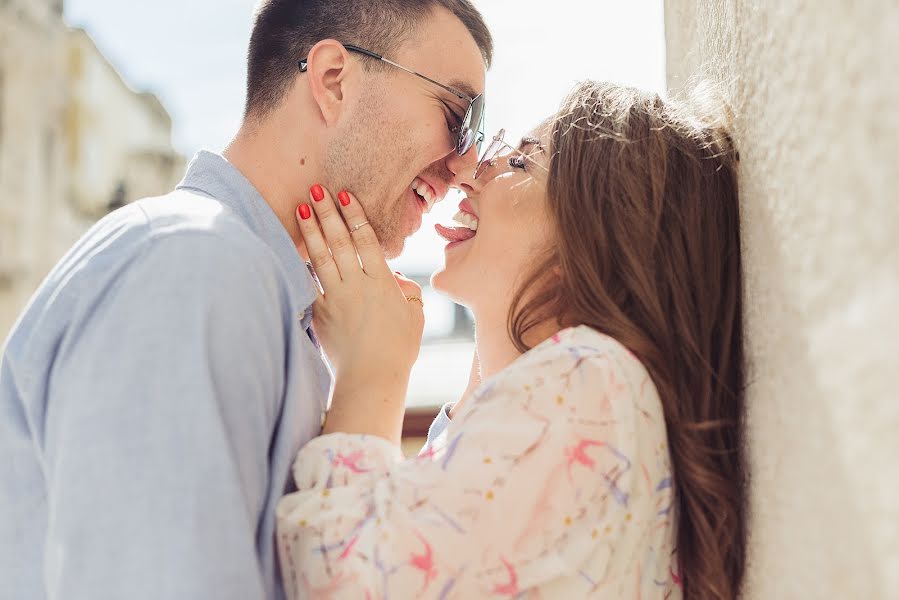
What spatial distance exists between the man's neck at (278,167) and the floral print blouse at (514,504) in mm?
845

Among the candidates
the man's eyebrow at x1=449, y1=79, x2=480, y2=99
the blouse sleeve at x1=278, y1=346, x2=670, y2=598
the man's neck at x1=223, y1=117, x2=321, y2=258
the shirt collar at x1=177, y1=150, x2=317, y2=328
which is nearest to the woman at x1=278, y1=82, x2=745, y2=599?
the blouse sleeve at x1=278, y1=346, x2=670, y2=598

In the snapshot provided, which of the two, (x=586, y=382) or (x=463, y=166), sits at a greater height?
(x=463, y=166)

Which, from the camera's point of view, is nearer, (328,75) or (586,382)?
(586,382)

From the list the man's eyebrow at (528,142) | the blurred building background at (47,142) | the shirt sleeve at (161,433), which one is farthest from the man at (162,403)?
the blurred building background at (47,142)

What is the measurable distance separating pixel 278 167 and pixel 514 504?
1.15 meters

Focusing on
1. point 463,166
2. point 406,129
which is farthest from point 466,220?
point 406,129

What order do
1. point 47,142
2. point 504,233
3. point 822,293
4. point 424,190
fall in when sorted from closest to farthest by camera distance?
1. point 822,293
2. point 504,233
3. point 424,190
4. point 47,142

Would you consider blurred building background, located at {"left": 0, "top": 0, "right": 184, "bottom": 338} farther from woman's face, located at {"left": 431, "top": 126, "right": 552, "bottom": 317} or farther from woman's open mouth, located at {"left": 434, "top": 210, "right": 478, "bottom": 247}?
woman's face, located at {"left": 431, "top": 126, "right": 552, "bottom": 317}

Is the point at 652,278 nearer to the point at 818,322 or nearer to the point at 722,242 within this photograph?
the point at 722,242

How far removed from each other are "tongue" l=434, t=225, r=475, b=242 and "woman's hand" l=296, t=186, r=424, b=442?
0.58 ft

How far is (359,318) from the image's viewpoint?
2.09m

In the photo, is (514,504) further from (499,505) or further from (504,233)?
(504,233)

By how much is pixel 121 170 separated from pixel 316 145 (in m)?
17.7

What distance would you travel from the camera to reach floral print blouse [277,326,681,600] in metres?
1.45
